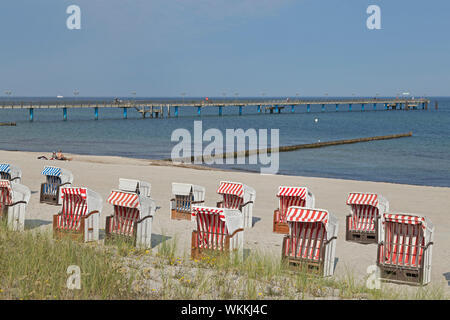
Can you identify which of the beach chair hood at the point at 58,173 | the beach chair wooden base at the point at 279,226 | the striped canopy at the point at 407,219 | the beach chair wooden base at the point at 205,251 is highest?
the beach chair hood at the point at 58,173

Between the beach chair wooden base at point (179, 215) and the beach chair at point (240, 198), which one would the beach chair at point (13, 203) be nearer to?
the beach chair wooden base at point (179, 215)

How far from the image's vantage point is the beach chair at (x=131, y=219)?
32.4 ft

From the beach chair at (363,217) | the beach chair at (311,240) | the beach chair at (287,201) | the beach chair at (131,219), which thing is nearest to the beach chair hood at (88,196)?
the beach chair at (131,219)

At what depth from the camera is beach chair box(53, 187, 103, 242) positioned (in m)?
10.2

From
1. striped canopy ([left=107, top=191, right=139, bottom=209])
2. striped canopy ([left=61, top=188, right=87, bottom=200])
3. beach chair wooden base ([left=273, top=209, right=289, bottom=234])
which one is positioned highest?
striped canopy ([left=61, top=188, right=87, bottom=200])

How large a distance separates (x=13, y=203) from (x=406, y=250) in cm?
740

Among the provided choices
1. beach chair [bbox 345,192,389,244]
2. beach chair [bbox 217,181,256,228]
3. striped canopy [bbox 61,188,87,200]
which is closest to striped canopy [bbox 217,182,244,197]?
beach chair [bbox 217,181,256,228]

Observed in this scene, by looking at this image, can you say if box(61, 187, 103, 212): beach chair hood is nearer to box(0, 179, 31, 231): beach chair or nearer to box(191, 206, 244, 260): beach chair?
box(0, 179, 31, 231): beach chair

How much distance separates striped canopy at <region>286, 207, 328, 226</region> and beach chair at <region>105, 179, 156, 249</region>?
2.71 m

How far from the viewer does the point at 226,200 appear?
13031 mm

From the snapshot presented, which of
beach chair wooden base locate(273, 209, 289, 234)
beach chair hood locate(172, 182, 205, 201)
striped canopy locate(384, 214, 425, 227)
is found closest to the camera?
striped canopy locate(384, 214, 425, 227)

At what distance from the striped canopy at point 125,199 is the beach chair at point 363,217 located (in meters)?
4.58

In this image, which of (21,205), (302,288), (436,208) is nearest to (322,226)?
(302,288)
